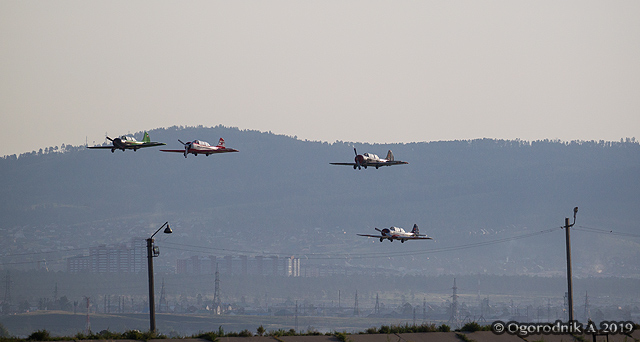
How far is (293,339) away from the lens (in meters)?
65.9

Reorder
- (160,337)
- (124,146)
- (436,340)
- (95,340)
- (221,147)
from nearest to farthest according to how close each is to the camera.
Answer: (95,340) → (160,337) → (436,340) → (124,146) → (221,147)

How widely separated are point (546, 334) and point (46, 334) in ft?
123

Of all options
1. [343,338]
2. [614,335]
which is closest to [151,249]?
[343,338]

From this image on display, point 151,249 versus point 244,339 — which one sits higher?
point 151,249

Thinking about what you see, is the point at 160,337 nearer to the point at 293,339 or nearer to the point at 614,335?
the point at 293,339

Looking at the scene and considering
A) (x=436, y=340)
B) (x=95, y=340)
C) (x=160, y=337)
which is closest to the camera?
(x=95, y=340)

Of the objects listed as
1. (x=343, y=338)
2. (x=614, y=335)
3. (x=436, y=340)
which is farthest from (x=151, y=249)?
(x=614, y=335)

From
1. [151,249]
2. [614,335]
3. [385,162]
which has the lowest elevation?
[614,335]

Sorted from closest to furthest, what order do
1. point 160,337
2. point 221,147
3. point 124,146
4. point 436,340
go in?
point 160,337
point 436,340
point 124,146
point 221,147

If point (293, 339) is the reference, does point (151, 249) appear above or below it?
above

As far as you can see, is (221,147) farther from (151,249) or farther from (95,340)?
(95,340)

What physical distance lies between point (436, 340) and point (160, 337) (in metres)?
20.6

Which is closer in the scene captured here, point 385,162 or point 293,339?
point 293,339

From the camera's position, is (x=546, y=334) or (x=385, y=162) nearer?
(x=546, y=334)
